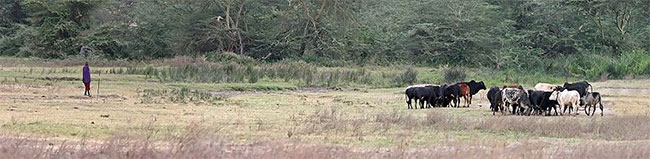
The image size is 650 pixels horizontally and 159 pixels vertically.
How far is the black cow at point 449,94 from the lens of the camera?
1140 inches

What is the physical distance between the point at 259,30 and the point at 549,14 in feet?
59.7

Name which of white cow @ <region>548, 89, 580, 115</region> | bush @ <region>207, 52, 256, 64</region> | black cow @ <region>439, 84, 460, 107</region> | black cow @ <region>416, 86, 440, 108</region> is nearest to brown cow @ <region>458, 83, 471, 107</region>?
black cow @ <region>439, 84, 460, 107</region>

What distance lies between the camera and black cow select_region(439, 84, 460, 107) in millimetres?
28953

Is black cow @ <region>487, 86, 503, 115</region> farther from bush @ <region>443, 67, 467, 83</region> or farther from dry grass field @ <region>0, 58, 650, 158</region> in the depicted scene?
bush @ <region>443, 67, 467, 83</region>

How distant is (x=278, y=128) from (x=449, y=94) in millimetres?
9756

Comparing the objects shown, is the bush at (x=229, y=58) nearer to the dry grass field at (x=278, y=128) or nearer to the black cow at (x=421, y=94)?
the dry grass field at (x=278, y=128)

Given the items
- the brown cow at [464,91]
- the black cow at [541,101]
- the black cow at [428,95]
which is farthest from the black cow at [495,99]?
the brown cow at [464,91]

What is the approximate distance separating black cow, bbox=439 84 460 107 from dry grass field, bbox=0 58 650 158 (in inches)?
23.8

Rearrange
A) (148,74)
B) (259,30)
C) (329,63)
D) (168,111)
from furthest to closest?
(259,30), (329,63), (148,74), (168,111)

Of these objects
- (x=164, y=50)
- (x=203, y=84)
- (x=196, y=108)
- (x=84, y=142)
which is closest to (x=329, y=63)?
(x=164, y=50)

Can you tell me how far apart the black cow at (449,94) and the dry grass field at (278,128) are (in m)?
0.60

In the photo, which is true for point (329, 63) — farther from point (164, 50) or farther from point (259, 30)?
point (164, 50)

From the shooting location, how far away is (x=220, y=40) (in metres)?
61.4

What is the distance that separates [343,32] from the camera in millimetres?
61188
